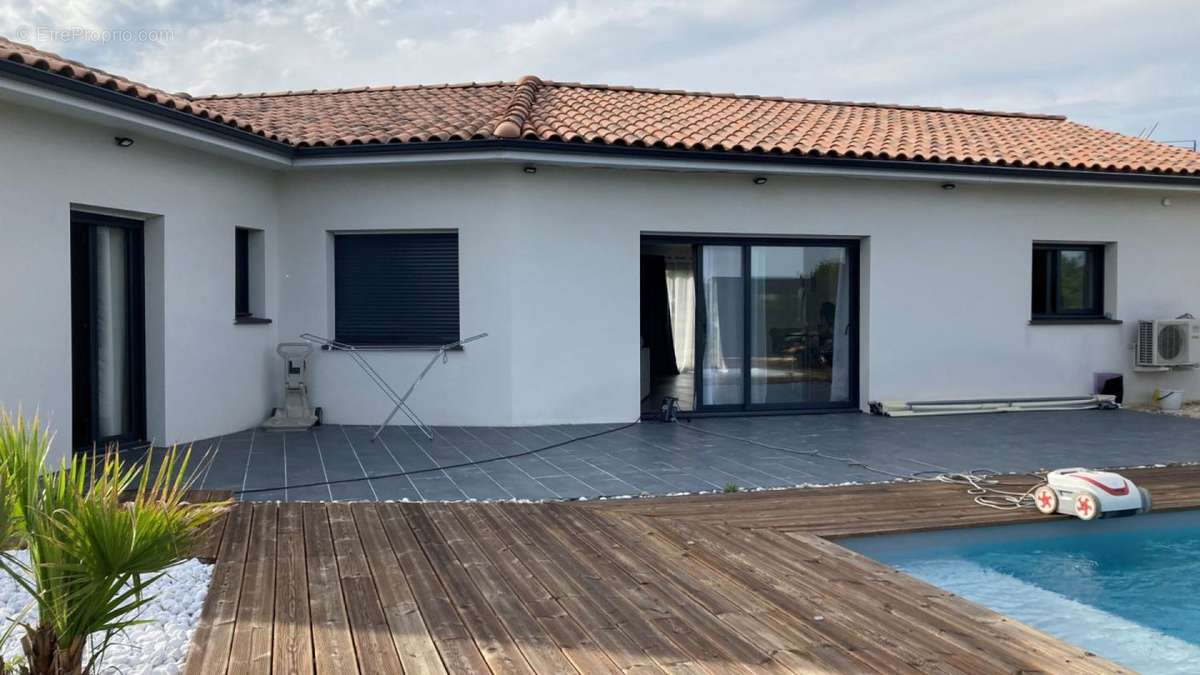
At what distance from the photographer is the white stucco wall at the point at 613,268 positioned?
9.76 m

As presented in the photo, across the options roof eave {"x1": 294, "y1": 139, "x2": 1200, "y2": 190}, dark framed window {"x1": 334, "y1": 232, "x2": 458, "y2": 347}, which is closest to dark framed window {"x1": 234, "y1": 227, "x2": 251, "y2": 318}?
dark framed window {"x1": 334, "y1": 232, "x2": 458, "y2": 347}

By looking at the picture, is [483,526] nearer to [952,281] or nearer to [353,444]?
[353,444]

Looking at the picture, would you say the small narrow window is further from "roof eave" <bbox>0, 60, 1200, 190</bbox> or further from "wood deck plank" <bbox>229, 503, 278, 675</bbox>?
"wood deck plank" <bbox>229, 503, 278, 675</bbox>

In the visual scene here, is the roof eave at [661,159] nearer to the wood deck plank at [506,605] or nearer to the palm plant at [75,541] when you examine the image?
the wood deck plank at [506,605]

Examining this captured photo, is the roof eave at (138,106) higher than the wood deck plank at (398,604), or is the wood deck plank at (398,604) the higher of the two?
the roof eave at (138,106)

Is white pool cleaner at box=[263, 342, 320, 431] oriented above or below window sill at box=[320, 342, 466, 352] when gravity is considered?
below

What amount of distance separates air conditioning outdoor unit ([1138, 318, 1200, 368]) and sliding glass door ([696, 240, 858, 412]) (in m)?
3.88

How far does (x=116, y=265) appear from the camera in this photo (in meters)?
8.08

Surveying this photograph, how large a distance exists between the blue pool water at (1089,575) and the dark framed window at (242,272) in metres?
7.24

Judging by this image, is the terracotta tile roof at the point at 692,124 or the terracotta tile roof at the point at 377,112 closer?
the terracotta tile roof at the point at 377,112

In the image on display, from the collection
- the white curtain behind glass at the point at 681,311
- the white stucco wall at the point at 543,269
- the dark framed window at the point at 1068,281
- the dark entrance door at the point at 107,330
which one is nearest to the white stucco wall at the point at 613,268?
the white stucco wall at the point at 543,269

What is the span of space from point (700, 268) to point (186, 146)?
219 inches

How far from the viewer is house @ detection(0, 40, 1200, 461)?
8.23 metres

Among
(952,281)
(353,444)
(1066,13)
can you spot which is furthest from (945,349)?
(353,444)
